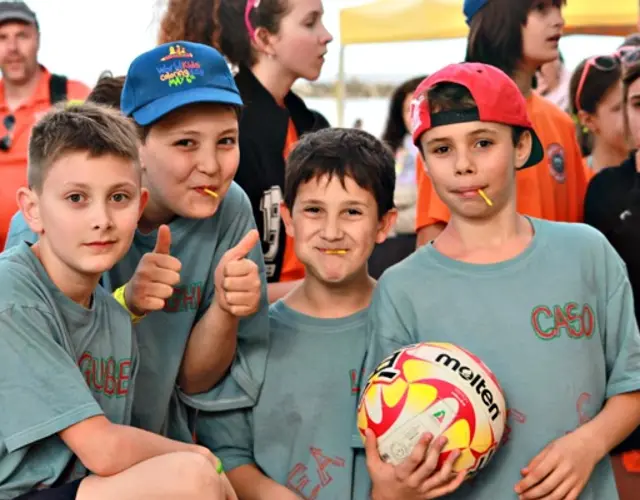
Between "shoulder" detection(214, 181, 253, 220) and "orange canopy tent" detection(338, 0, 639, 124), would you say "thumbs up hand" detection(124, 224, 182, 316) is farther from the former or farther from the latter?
"orange canopy tent" detection(338, 0, 639, 124)

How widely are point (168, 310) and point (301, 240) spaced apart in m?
0.51

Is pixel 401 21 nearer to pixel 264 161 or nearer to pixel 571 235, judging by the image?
pixel 264 161

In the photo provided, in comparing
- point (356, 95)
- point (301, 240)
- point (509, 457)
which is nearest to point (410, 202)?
point (356, 95)

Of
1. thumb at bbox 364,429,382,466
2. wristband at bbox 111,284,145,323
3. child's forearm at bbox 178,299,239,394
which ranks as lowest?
thumb at bbox 364,429,382,466

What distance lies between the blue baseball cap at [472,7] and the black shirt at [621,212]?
2.81ft

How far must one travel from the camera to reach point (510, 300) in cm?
294

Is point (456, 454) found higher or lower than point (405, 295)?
lower

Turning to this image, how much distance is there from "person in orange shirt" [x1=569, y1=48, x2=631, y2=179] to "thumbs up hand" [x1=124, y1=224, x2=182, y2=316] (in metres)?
2.45

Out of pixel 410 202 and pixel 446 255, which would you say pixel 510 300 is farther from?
pixel 410 202

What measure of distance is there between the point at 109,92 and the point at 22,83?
219cm

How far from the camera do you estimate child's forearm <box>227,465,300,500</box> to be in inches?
121

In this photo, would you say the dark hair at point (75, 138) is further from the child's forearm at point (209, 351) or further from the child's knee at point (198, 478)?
the child's knee at point (198, 478)

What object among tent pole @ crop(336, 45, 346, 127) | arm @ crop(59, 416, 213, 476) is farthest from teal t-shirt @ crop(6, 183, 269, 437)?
tent pole @ crop(336, 45, 346, 127)

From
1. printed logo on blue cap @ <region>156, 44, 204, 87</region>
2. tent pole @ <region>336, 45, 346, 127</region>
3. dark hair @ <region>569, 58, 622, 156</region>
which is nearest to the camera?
printed logo on blue cap @ <region>156, 44, 204, 87</region>
